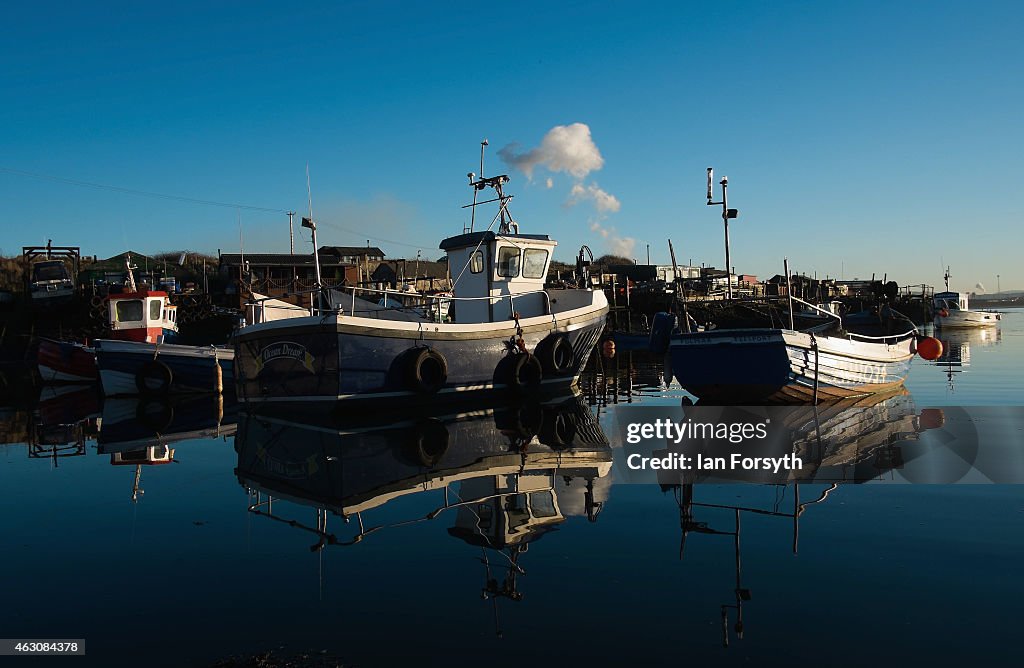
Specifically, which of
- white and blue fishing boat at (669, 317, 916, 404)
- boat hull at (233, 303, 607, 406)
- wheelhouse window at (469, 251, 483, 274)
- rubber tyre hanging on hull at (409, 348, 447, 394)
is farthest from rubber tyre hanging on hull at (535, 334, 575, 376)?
rubber tyre hanging on hull at (409, 348, 447, 394)

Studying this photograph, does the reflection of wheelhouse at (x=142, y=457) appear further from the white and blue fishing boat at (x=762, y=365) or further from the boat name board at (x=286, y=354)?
the white and blue fishing boat at (x=762, y=365)

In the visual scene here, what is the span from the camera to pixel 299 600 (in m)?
5.28

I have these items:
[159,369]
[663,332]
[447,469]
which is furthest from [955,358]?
[159,369]

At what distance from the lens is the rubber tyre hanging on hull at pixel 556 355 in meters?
18.4

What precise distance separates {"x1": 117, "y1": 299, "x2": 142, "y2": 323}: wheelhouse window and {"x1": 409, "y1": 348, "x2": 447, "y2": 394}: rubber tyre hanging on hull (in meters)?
14.2

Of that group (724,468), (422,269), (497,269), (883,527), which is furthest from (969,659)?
(422,269)

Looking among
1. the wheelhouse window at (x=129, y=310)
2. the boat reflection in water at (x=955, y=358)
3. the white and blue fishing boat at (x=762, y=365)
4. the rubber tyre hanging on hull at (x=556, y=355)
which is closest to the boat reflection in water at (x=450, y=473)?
the white and blue fishing boat at (x=762, y=365)

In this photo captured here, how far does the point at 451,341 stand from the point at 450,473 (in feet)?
21.7

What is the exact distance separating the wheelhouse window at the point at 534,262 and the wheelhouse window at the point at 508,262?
28cm

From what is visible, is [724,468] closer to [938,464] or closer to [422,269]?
[938,464]

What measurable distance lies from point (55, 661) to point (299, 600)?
1459 millimetres

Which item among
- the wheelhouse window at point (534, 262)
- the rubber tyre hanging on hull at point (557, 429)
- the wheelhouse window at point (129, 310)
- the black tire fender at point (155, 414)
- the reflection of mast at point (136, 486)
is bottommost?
the black tire fender at point (155, 414)

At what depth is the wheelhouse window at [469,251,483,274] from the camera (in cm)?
1998

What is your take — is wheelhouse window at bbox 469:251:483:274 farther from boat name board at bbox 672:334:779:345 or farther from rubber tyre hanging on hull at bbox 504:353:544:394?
boat name board at bbox 672:334:779:345
